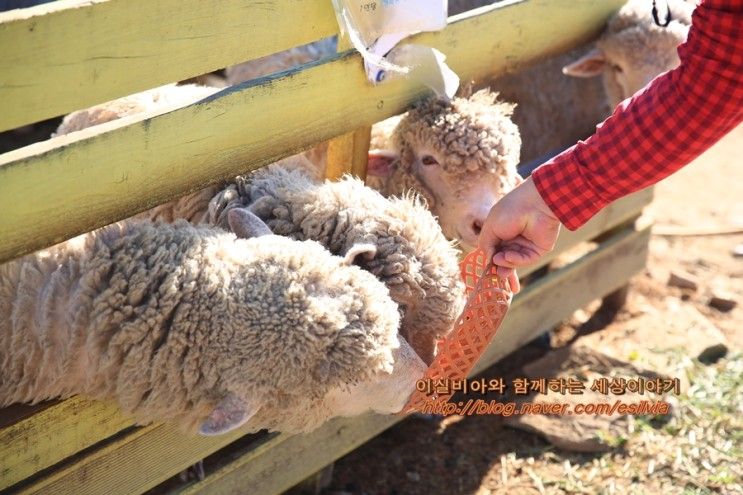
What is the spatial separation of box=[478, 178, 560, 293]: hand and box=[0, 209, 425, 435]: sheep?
383mm

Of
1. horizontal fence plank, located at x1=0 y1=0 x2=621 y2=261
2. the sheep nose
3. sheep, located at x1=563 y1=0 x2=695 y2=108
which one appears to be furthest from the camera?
sheep, located at x1=563 y1=0 x2=695 y2=108

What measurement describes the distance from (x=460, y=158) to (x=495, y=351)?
3.73ft

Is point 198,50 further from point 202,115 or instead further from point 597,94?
point 597,94

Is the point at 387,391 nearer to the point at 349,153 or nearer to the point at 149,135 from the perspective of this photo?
the point at 149,135

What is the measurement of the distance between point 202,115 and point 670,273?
134 inches

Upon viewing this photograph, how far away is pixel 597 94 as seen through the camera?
544 centimetres

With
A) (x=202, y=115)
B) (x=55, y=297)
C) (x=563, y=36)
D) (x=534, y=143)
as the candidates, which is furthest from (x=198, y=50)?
(x=534, y=143)

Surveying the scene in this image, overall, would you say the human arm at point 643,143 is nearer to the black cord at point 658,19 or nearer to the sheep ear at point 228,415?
the sheep ear at point 228,415

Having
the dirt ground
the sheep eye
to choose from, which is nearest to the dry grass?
the dirt ground

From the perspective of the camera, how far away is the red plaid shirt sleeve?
200cm

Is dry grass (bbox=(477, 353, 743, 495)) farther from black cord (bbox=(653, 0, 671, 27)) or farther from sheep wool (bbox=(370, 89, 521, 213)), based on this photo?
black cord (bbox=(653, 0, 671, 27))

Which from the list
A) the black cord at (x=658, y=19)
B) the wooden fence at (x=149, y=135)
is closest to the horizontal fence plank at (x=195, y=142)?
the wooden fence at (x=149, y=135)

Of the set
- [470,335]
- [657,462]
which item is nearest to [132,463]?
[470,335]

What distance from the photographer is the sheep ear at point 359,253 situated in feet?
7.56
